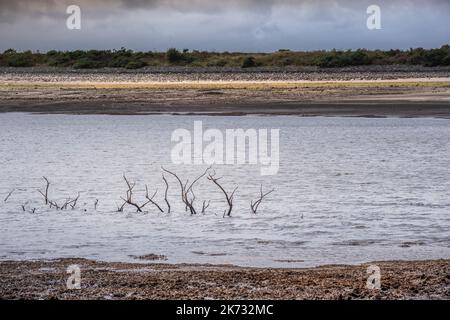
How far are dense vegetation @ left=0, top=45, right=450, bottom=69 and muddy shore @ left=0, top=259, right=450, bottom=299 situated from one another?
2368 inches

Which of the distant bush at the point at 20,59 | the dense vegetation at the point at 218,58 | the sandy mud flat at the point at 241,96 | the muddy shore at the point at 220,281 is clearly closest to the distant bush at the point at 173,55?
the dense vegetation at the point at 218,58

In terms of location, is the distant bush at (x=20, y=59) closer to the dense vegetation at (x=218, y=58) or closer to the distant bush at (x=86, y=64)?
the dense vegetation at (x=218, y=58)

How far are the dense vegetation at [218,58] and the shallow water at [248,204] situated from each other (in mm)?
45942

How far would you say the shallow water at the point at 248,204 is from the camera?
37.2 feet

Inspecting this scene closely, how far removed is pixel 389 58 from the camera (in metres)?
76.2

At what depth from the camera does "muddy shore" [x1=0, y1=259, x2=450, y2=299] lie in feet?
27.4

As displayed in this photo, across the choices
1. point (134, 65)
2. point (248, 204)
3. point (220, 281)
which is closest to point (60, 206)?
point (248, 204)

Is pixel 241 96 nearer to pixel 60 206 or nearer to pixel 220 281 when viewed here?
pixel 60 206

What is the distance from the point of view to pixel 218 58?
8144 cm

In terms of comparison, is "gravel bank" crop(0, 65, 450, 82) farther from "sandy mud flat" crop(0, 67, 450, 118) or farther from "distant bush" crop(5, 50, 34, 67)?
"distant bush" crop(5, 50, 34, 67)

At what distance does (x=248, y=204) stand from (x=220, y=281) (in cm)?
588

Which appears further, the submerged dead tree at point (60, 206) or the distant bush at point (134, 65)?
Answer: the distant bush at point (134, 65)

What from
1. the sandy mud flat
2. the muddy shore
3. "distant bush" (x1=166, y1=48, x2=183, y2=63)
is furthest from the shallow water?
"distant bush" (x1=166, y1=48, x2=183, y2=63)
